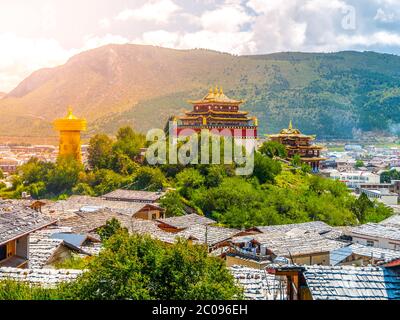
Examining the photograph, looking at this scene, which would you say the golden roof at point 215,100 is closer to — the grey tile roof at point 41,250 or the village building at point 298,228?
the village building at point 298,228

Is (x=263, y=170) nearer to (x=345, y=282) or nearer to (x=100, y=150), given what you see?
(x=100, y=150)

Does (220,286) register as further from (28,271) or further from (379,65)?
(379,65)

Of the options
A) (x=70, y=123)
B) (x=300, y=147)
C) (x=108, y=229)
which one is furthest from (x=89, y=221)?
(x=300, y=147)

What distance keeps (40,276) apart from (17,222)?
0.82 meters

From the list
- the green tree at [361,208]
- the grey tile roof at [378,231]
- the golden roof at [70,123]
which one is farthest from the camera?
the golden roof at [70,123]

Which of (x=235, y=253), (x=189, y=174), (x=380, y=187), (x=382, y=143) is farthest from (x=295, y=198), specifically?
(x=382, y=143)

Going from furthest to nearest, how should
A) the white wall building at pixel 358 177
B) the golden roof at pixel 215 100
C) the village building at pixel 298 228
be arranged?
the white wall building at pixel 358 177, the golden roof at pixel 215 100, the village building at pixel 298 228

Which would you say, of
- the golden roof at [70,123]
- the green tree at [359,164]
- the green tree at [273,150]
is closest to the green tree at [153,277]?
the golden roof at [70,123]

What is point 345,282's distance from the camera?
3547 mm

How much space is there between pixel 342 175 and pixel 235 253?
24.4 m

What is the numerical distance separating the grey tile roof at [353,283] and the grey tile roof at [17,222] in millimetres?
2361

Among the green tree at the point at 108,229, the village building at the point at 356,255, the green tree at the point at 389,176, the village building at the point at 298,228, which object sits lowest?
the village building at the point at 356,255

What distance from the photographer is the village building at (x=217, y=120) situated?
17.8 m
